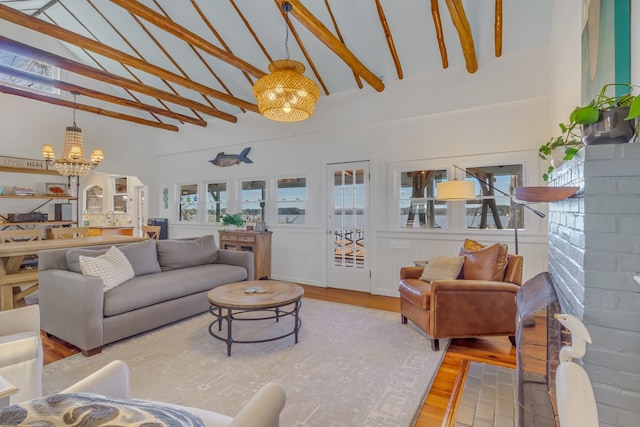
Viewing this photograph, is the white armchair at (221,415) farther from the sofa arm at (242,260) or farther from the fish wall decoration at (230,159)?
the fish wall decoration at (230,159)

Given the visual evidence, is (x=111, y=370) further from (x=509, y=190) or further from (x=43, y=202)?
(x=43, y=202)

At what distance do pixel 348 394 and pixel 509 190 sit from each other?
329cm

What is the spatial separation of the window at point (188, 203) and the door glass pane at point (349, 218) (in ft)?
11.9

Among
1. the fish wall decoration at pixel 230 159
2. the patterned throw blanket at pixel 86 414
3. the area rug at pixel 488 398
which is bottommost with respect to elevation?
the area rug at pixel 488 398

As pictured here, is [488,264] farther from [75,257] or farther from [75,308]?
[75,257]

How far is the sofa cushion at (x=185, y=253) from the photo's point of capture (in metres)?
3.96

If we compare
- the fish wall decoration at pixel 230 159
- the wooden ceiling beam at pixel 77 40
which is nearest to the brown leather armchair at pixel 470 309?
the wooden ceiling beam at pixel 77 40

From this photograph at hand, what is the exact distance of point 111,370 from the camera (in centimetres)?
128

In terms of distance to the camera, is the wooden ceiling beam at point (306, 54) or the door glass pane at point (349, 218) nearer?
the wooden ceiling beam at point (306, 54)

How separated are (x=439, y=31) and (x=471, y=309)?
A: 3174 millimetres

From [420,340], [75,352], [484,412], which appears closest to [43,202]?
[75,352]

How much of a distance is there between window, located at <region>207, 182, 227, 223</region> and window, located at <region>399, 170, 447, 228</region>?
151 inches

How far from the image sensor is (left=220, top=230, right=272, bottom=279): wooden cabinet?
537cm

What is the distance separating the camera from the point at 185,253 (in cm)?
411
